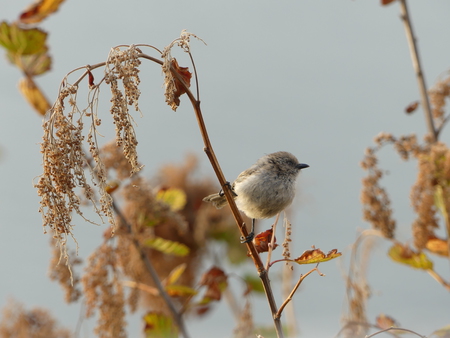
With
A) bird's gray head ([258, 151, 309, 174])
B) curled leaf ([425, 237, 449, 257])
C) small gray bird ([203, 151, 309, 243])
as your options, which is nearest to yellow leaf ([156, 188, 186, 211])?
small gray bird ([203, 151, 309, 243])

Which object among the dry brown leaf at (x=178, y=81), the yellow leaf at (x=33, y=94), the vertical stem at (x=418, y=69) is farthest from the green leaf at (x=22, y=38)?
the vertical stem at (x=418, y=69)

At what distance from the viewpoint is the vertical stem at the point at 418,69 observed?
8.06 ft

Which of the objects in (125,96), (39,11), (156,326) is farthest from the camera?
(156,326)

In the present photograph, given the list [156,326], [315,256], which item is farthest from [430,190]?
[156,326]

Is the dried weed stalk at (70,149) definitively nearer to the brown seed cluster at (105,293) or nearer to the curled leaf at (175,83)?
the curled leaf at (175,83)

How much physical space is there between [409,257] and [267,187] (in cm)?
82

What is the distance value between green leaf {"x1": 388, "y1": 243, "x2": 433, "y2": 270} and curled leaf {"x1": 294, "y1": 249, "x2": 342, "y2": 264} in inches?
46.2

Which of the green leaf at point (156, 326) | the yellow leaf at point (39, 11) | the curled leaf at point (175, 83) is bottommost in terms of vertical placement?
the green leaf at point (156, 326)

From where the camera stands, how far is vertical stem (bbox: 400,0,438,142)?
8.06 ft

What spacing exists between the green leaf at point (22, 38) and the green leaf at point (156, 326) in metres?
1.47

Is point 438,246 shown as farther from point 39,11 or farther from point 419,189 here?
point 39,11

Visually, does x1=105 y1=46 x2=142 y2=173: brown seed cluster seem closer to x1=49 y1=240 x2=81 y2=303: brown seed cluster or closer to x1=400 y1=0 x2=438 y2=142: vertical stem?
x1=49 y1=240 x2=81 y2=303: brown seed cluster

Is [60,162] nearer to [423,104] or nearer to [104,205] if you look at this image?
[104,205]

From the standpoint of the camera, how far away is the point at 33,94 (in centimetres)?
221
